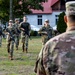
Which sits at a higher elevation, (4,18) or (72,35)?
(72,35)

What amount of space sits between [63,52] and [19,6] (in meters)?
50.4

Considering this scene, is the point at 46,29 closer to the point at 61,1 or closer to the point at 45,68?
the point at 45,68

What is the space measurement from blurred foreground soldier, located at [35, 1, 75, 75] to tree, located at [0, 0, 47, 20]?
48308 mm

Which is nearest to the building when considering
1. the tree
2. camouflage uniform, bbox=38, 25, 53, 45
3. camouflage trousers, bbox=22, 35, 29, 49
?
the tree

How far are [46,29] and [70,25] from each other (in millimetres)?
14508

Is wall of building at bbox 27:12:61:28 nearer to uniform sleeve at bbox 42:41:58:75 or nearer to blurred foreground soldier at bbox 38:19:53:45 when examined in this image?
blurred foreground soldier at bbox 38:19:53:45

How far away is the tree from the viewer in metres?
52.9

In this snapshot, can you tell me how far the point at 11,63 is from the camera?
15570 millimetres

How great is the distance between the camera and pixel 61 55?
396 centimetres

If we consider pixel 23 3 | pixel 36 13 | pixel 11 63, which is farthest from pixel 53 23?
pixel 11 63

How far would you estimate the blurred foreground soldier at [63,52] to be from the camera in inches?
155

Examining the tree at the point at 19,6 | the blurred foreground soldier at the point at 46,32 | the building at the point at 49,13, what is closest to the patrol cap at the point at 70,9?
the blurred foreground soldier at the point at 46,32

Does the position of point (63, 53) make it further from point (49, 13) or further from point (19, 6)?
point (49, 13)

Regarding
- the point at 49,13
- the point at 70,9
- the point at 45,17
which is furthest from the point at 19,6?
the point at 70,9
